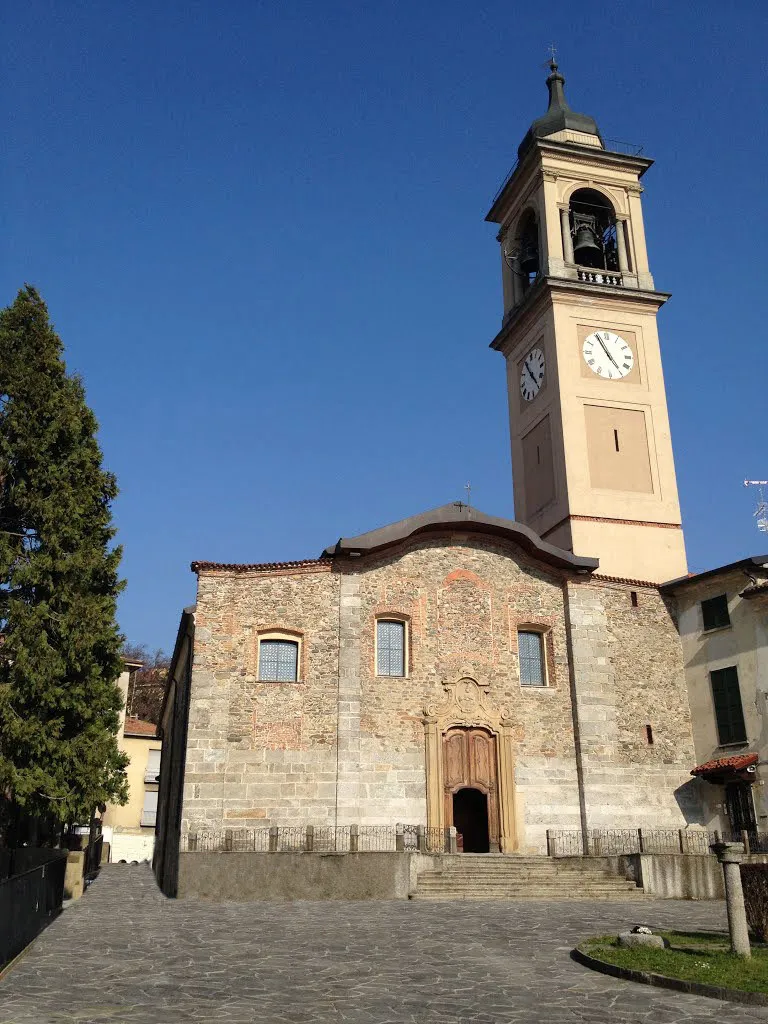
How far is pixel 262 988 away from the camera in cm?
888

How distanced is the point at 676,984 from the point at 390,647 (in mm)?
14463

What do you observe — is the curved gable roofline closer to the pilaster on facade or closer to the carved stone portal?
the pilaster on facade

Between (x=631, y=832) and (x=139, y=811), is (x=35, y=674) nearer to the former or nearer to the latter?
(x=631, y=832)

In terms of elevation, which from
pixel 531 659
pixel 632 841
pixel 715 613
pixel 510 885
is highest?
pixel 715 613

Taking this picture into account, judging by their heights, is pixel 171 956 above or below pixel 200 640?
below

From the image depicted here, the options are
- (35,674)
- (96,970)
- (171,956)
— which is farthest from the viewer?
(35,674)

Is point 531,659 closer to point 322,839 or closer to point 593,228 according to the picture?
point 322,839

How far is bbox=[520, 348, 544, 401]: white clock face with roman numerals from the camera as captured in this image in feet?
104

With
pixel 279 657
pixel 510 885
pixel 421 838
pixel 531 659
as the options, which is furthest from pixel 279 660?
pixel 510 885

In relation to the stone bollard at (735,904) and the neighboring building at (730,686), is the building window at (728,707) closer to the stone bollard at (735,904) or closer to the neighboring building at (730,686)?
the neighboring building at (730,686)

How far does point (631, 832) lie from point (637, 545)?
31.7 ft

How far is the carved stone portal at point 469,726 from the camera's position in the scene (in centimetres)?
2177

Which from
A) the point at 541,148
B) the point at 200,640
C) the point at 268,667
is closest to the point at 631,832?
the point at 268,667

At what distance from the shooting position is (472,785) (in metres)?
22.2
